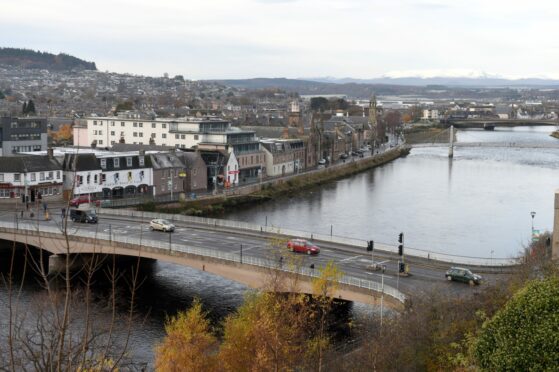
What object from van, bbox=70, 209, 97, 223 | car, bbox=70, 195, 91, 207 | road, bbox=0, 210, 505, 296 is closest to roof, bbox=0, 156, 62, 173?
car, bbox=70, 195, 91, 207

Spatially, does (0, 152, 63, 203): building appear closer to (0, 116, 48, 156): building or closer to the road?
the road

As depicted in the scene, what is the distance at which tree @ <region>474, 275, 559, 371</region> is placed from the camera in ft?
28.6

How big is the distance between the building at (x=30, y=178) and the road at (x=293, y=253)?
397cm

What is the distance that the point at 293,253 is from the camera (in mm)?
22391

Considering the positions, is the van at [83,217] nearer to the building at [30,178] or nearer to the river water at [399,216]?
the river water at [399,216]

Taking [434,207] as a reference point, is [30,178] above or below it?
above

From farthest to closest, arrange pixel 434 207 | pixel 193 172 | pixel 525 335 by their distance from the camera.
Result: pixel 193 172 → pixel 434 207 → pixel 525 335

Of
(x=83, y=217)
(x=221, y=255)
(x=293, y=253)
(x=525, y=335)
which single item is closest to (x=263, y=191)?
(x=83, y=217)

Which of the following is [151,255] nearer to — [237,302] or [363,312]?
[237,302]

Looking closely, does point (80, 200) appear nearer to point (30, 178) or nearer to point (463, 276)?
point (30, 178)

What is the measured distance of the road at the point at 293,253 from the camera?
63.2ft

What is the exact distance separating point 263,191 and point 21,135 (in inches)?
572

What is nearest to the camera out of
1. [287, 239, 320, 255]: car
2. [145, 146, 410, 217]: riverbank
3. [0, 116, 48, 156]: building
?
[287, 239, 320, 255]: car

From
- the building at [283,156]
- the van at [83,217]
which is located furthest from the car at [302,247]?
the building at [283,156]
